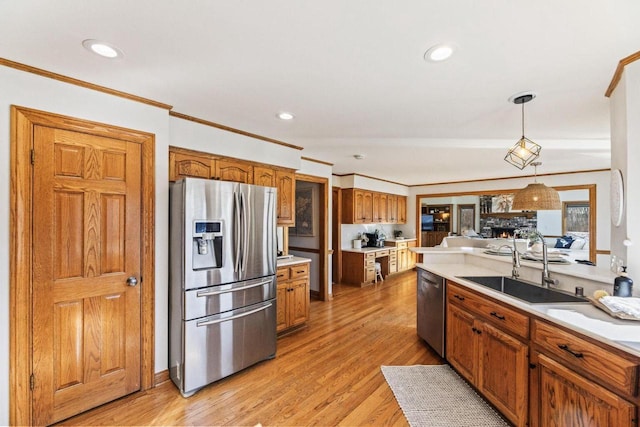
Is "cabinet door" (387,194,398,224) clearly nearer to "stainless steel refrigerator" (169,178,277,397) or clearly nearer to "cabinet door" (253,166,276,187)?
"cabinet door" (253,166,276,187)

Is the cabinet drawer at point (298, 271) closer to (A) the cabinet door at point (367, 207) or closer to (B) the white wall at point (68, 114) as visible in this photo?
(B) the white wall at point (68, 114)

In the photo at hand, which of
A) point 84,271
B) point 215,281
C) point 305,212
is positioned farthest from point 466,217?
point 84,271

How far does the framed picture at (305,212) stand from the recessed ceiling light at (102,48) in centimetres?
363

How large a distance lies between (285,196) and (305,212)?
1.53 m

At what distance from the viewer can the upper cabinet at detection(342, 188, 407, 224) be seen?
6098 millimetres

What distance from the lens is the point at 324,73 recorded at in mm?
1955

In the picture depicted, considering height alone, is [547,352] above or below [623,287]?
below

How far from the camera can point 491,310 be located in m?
2.10

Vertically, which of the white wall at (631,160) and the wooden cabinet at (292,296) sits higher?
the white wall at (631,160)

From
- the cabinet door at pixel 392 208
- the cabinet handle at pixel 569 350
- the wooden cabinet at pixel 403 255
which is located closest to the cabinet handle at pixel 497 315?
the cabinet handle at pixel 569 350

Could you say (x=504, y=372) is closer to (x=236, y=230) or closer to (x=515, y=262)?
(x=515, y=262)

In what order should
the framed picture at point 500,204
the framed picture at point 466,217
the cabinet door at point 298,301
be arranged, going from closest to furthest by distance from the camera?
the cabinet door at point 298,301 → the framed picture at point 500,204 → the framed picture at point 466,217

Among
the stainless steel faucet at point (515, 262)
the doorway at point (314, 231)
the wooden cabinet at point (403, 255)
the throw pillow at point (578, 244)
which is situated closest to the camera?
the stainless steel faucet at point (515, 262)

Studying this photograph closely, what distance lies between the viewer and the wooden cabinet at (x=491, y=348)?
180cm
